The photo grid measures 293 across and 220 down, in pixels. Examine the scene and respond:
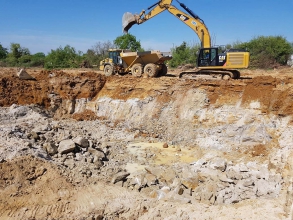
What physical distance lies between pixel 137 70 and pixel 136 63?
662 mm

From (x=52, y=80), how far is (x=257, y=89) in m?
11.8

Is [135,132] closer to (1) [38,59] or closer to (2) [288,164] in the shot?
(2) [288,164]

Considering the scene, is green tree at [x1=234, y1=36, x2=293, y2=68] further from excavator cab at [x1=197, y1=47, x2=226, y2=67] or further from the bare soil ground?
the bare soil ground

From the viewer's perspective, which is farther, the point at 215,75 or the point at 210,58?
the point at 215,75

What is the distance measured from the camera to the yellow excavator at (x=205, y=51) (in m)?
13.4

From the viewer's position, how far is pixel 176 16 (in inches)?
604

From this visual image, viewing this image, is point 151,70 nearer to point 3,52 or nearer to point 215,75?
point 215,75

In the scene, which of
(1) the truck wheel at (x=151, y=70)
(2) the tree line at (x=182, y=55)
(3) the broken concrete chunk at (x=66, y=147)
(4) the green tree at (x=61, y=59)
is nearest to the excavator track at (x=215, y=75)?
(1) the truck wheel at (x=151, y=70)

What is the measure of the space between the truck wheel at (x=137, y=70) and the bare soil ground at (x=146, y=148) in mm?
1116

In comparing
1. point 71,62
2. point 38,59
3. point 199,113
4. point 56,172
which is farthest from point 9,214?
point 38,59

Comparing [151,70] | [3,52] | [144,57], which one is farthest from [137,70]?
[3,52]

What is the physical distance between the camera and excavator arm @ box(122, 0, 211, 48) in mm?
→ 14734

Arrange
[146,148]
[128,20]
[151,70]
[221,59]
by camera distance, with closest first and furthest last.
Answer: [146,148]
[221,59]
[128,20]
[151,70]

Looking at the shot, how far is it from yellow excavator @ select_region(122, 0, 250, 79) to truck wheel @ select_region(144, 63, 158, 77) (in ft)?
8.41
